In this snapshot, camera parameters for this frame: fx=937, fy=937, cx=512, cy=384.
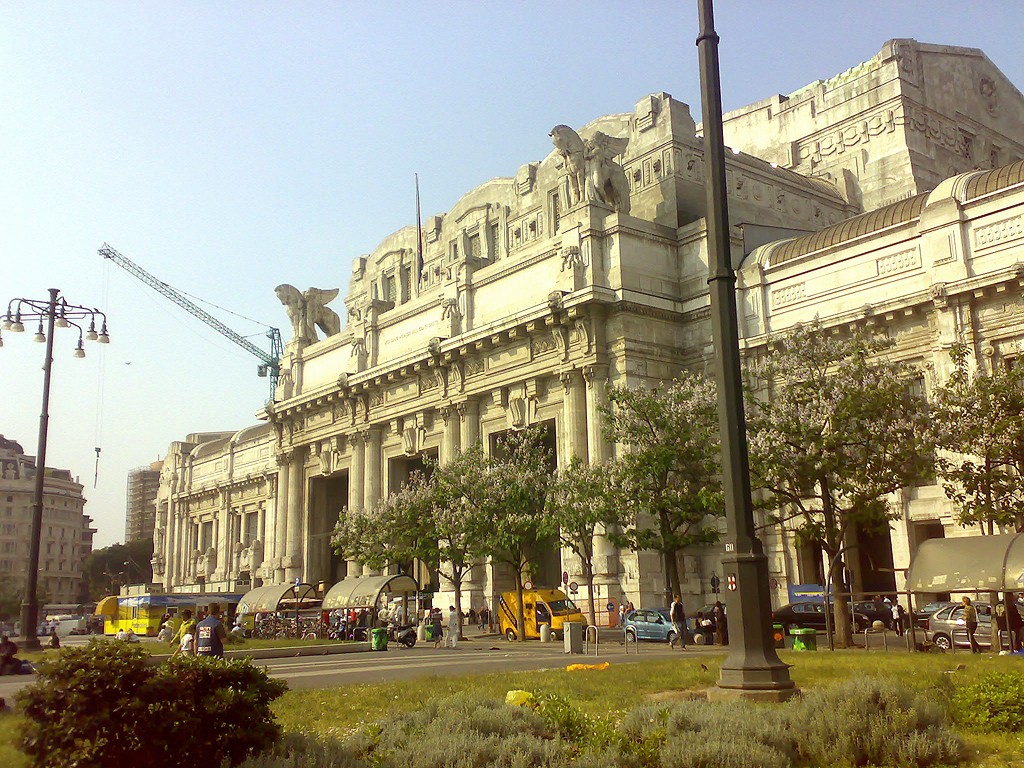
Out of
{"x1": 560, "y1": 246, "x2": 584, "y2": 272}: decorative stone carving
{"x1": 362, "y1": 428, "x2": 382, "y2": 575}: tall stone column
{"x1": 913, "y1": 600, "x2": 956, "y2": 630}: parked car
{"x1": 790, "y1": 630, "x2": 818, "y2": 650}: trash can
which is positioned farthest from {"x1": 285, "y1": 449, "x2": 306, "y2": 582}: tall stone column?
{"x1": 790, "y1": 630, "x2": 818, "y2": 650}: trash can

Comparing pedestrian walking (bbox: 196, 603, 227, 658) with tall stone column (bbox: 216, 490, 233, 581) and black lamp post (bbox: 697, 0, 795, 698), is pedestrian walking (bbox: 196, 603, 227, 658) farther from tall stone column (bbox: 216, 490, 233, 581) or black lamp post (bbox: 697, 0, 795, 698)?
tall stone column (bbox: 216, 490, 233, 581)

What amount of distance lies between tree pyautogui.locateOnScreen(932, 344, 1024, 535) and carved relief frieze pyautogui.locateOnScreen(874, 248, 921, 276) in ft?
31.2

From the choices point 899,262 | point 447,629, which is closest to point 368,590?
point 447,629

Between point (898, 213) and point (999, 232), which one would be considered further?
point (898, 213)

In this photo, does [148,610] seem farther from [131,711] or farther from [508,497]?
[131,711]

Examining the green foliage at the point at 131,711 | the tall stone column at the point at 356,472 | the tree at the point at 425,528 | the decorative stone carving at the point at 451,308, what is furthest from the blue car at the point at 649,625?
the tall stone column at the point at 356,472

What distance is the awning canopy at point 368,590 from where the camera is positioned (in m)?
41.2

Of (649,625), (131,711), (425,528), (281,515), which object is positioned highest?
(281,515)

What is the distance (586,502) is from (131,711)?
89.6 feet

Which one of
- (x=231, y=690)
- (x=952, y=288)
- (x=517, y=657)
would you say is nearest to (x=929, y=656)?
(x=517, y=657)

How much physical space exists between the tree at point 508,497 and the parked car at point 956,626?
47.7ft

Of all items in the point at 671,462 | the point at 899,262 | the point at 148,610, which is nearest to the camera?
the point at 671,462

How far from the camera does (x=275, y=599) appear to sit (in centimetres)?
5159

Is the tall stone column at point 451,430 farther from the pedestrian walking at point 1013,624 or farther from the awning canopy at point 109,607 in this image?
the awning canopy at point 109,607
